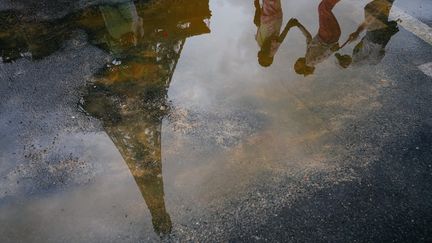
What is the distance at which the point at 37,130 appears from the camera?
17.3ft

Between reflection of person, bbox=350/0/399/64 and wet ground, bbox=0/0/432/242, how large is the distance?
0.04 metres

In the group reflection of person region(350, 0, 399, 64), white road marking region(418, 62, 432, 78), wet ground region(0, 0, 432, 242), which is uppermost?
reflection of person region(350, 0, 399, 64)

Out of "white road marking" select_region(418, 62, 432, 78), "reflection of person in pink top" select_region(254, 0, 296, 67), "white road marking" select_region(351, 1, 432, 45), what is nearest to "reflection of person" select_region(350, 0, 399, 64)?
"white road marking" select_region(351, 1, 432, 45)

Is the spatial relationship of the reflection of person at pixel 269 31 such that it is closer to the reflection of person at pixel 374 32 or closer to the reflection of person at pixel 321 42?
the reflection of person at pixel 321 42

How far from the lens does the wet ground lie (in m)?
4.09

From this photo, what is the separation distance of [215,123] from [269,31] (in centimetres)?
251

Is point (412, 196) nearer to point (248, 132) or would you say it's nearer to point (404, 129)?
point (404, 129)

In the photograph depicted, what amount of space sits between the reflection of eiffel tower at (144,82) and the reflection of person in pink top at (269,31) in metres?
1.39

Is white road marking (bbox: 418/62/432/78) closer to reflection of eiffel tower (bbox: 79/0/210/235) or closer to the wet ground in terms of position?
the wet ground

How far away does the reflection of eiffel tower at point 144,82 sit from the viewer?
183 inches

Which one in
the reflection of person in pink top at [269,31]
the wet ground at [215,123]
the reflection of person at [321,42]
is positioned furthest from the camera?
the reflection of person in pink top at [269,31]

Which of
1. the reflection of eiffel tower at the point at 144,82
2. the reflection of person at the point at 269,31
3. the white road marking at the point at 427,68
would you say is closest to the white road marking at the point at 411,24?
the white road marking at the point at 427,68

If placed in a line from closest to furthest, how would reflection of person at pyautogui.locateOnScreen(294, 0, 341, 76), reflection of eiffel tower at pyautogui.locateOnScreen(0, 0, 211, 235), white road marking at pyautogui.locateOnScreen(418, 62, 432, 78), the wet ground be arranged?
the wet ground
reflection of eiffel tower at pyautogui.locateOnScreen(0, 0, 211, 235)
white road marking at pyautogui.locateOnScreen(418, 62, 432, 78)
reflection of person at pyautogui.locateOnScreen(294, 0, 341, 76)

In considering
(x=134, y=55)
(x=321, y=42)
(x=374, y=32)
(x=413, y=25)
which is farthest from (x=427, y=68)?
(x=134, y=55)
